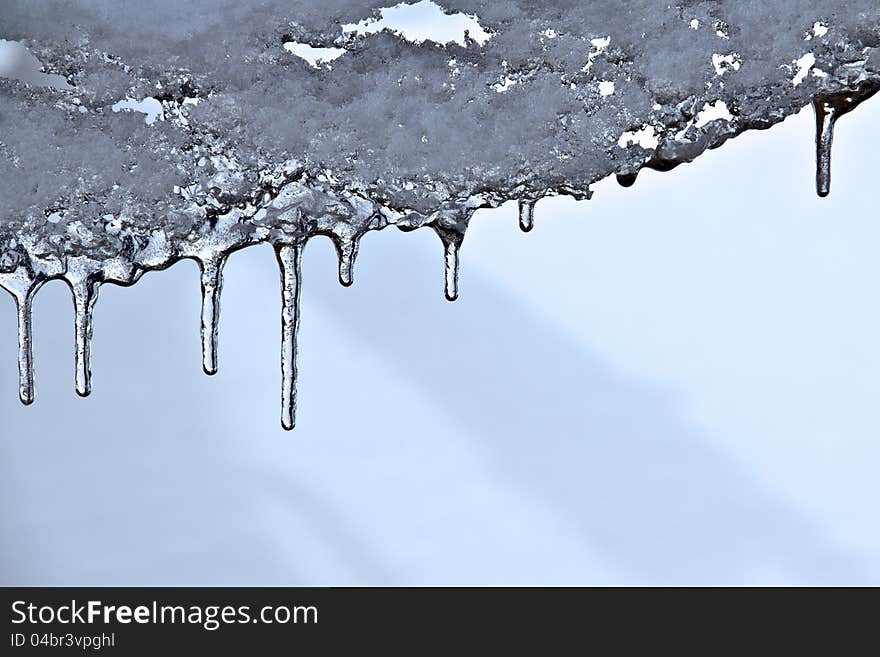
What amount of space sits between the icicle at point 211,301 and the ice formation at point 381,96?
0.15 feet

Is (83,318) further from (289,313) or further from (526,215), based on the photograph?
(526,215)

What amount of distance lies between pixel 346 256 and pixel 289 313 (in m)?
0.11

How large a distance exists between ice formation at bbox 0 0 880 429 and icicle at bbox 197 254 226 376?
0.05 meters

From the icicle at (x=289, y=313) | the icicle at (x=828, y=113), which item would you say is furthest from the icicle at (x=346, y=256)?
the icicle at (x=828, y=113)

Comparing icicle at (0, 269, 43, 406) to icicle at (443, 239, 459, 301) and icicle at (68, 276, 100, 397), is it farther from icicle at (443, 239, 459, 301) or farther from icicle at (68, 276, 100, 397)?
icicle at (443, 239, 459, 301)

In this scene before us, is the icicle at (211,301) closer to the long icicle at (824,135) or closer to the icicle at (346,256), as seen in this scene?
the icicle at (346,256)

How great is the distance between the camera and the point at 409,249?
251 centimetres

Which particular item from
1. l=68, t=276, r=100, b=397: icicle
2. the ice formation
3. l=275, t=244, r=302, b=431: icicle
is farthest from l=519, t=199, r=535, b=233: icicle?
l=68, t=276, r=100, b=397: icicle

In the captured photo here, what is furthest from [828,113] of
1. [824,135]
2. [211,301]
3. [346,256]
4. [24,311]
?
[24,311]

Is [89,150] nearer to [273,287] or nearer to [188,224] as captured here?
[188,224]

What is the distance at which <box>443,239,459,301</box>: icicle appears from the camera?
0.54 m

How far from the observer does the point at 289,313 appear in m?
0.62

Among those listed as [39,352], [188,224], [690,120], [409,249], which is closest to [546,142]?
[690,120]

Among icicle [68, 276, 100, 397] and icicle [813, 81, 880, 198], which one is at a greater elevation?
icicle [813, 81, 880, 198]
